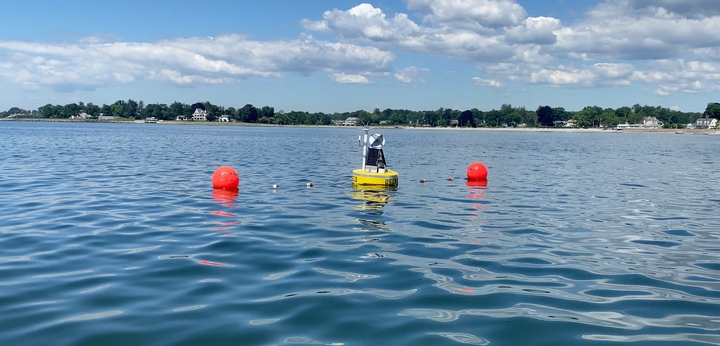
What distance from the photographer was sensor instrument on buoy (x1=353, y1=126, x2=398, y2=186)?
25.0 metres

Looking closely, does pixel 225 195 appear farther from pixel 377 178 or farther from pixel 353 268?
pixel 353 268

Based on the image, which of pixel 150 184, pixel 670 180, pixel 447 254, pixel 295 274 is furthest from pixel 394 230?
pixel 670 180

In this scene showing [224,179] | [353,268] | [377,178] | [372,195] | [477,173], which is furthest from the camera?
[477,173]

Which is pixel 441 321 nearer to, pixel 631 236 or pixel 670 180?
pixel 631 236

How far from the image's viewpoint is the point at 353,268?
1133 centimetres

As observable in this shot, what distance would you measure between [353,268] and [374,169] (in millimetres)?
14487

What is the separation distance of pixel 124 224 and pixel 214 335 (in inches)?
375

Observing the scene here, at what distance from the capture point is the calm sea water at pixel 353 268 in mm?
7883

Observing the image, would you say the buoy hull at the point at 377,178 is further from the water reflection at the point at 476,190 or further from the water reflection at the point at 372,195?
the water reflection at the point at 476,190

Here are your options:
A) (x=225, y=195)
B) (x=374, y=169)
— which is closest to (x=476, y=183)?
(x=374, y=169)

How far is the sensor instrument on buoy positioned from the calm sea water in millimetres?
1989

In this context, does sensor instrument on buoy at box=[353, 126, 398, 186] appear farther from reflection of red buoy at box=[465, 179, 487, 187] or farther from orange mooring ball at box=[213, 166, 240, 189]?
orange mooring ball at box=[213, 166, 240, 189]

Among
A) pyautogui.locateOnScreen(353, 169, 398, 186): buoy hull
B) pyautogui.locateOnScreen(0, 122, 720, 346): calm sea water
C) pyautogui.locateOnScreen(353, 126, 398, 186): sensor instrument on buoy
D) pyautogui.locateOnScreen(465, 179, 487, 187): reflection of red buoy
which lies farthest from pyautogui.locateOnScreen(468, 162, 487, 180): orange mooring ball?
pyautogui.locateOnScreen(353, 169, 398, 186): buoy hull

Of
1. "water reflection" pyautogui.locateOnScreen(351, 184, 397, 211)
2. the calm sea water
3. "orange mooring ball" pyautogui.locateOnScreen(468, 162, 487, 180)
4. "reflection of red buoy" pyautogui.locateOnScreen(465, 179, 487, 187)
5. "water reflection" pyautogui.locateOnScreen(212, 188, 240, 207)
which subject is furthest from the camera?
"orange mooring ball" pyautogui.locateOnScreen(468, 162, 487, 180)
